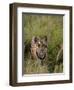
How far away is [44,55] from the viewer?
1.93 m

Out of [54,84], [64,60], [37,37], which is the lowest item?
[54,84]

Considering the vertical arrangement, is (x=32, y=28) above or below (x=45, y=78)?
above

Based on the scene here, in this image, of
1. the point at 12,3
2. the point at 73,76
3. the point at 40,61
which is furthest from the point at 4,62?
the point at 73,76

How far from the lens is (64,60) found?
1991mm

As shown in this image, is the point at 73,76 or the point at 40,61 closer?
the point at 40,61

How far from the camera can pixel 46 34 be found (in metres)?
Result: 1.93

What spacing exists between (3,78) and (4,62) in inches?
4.0

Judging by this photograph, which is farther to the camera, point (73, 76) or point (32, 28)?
point (73, 76)

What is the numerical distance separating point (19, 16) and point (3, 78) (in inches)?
15.9

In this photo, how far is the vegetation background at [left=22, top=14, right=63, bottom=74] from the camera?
1882 millimetres

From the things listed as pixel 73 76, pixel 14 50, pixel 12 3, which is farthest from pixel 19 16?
pixel 73 76

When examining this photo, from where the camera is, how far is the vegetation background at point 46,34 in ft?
6.17

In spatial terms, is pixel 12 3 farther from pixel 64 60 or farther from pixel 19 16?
pixel 64 60

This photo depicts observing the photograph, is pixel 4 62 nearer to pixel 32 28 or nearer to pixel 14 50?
pixel 14 50
